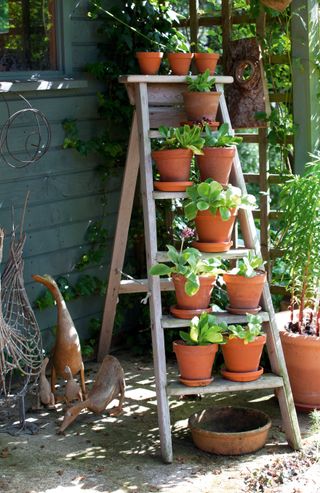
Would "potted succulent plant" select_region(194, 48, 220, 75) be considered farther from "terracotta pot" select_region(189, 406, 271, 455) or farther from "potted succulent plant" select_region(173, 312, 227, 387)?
"terracotta pot" select_region(189, 406, 271, 455)

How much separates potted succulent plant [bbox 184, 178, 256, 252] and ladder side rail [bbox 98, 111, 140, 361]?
2.53 ft

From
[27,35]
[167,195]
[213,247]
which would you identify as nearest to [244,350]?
[213,247]

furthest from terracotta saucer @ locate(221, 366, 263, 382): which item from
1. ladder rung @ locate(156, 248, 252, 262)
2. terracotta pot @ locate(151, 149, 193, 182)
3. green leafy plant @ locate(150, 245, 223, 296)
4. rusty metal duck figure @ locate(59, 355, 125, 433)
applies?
terracotta pot @ locate(151, 149, 193, 182)

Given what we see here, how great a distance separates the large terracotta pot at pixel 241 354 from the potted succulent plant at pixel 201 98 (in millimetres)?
1126

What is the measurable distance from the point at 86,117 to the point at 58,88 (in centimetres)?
38

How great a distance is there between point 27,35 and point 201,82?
46.0 inches

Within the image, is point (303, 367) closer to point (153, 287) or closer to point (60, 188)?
point (153, 287)

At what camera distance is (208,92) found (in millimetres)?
4273

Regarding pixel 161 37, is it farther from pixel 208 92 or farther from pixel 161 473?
pixel 161 473

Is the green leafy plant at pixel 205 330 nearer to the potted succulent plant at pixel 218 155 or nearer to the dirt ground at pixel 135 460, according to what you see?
the dirt ground at pixel 135 460

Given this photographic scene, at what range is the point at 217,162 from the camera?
4152 millimetres

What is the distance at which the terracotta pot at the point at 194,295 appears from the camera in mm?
3994

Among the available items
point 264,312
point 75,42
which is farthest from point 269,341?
point 75,42

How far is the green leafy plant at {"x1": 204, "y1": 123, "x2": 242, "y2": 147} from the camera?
417cm
